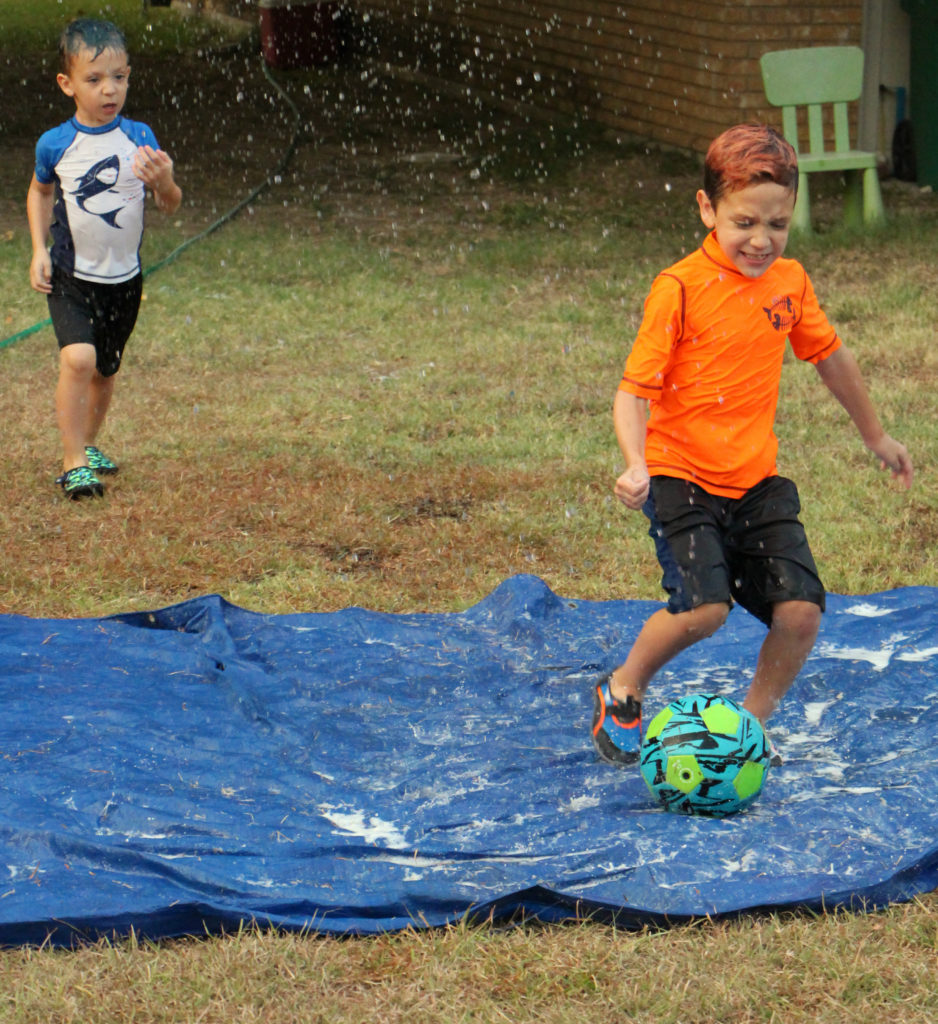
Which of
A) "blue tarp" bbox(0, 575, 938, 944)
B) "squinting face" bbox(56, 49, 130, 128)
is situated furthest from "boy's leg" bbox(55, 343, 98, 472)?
"blue tarp" bbox(0, 575, 938, 944)

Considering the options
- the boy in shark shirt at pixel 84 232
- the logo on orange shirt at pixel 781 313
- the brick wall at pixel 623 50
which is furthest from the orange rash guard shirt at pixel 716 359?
the brick wall at pixel 623 50

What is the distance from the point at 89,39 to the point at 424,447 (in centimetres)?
230

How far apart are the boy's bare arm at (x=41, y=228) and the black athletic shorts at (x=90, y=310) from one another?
76 mm

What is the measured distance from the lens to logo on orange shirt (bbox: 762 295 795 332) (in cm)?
373

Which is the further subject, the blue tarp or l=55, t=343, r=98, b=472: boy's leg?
l=55, t=343, r=98, b=472: boy's leg

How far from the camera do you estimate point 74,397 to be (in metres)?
5.95

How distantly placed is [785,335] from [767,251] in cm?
30

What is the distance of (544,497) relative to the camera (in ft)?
19.8

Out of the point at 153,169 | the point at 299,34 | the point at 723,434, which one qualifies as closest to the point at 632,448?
the point at 723,434

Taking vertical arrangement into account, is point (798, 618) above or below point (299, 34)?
below

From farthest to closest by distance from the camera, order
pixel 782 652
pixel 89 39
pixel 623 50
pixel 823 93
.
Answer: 1. pixel 623 50
2. pixel 823 93
3. pixel 89 39
4. pixel 782 652

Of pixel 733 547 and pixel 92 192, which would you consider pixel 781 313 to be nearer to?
pixel 733 547

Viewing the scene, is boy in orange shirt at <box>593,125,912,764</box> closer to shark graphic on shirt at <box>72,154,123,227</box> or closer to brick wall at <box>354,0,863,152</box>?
shark graphic on shirt at <box>72,154,123,227</box>

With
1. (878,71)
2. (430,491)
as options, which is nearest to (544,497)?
(430,491)
